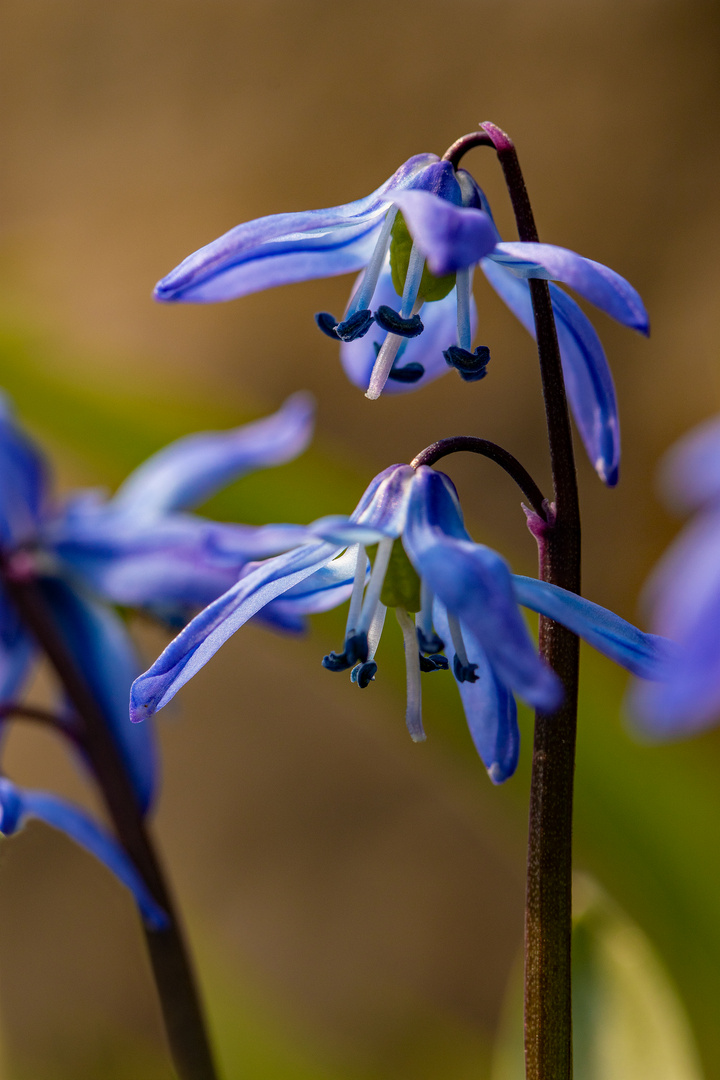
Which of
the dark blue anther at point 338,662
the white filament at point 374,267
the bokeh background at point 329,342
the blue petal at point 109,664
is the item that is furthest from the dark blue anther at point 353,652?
the bokeh background at point 329,342

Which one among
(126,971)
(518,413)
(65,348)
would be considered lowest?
(126,971)

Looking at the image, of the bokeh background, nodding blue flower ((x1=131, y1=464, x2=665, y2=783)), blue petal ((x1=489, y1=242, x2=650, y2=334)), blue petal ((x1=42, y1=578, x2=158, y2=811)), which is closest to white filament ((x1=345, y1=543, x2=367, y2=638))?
nodding blue flower ((x1=131, y1=464, x2=665, y2=783))

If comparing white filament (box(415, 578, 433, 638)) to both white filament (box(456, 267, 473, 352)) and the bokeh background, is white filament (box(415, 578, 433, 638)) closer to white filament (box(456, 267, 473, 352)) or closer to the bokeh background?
white filament (box(456, 267, 473, 352))

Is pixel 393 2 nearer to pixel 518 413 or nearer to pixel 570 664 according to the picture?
pixel 518 413

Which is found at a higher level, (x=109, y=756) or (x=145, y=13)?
(x=145, y=13)

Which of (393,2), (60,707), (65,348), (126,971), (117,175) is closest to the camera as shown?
A: (60,707)

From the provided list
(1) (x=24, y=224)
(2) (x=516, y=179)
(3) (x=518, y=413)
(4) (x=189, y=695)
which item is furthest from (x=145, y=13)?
(2) (x=516, y=179)

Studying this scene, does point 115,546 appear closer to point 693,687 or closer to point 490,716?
point 490,716

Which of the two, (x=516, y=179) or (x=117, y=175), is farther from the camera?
(x=117, y=175)
